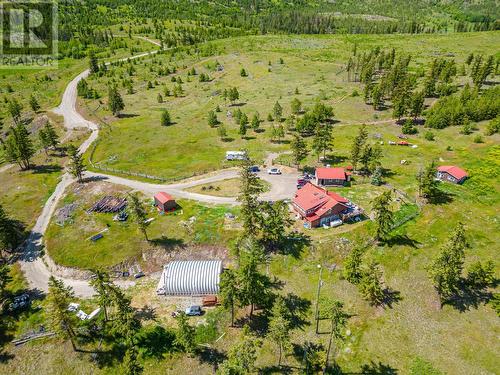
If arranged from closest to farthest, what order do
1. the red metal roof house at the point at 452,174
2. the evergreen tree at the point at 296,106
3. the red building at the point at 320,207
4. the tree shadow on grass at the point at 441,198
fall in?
the red building at the point at 320,207 < the tree shadow on grass at the point at 441,198 < the red metal roof house at the point at 452,174 < the evergreen tree at the point at 296,106

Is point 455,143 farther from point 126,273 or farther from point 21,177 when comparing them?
point 21,177

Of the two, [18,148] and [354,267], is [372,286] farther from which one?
[18,148]

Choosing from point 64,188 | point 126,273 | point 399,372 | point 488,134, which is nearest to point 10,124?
point 64,188

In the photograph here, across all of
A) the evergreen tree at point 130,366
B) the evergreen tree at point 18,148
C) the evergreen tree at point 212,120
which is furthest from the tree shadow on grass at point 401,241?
the evergreen tree at point 18,148

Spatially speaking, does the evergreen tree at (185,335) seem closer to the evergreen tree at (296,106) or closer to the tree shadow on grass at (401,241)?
Result: the tree shadow on grass at (401,241)

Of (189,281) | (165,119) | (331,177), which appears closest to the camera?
(189,281)

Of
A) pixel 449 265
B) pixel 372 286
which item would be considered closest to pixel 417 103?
pixel 449 265

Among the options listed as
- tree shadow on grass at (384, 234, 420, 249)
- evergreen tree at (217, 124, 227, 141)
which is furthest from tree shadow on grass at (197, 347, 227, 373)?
evergreen tree at (217, 124, 227, 141)
